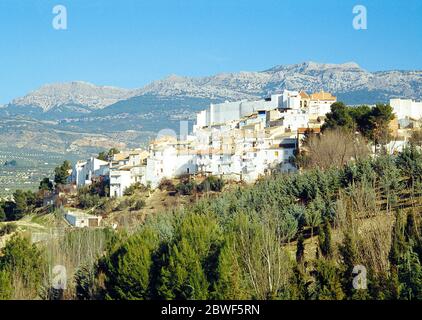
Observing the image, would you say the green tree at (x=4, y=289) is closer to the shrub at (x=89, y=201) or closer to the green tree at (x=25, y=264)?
the green tree at (x=25, y=264)

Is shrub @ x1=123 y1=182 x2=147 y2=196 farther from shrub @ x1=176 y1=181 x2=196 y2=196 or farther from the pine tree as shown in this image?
the pine tree

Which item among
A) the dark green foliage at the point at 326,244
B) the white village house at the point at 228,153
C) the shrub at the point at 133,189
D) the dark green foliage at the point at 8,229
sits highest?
the white village house at the point at 228,153

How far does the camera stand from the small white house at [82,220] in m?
40.3

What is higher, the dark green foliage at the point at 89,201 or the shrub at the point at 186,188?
the shrub at the point at 186,188

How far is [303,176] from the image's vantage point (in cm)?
2988

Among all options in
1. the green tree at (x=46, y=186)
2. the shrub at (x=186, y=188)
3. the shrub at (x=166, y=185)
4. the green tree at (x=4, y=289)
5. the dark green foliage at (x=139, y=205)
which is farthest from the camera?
the green tree at (x=46, y=186)

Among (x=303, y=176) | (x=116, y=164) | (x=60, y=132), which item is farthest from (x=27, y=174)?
(x=303, y=176)

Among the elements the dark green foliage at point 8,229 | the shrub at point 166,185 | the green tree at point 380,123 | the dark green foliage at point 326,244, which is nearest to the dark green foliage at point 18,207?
the dark green foliage at point 8,229

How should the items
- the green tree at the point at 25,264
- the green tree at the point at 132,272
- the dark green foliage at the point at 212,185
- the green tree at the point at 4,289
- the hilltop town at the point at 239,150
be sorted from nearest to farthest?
the green tree at the point at 4,289
the green tree at the point at 132,272
the green tree at the point at 25,264
the dark green foliage at the point at 212,185
the hilltop town at the point at 239,150

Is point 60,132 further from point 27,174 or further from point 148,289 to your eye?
point 148,289

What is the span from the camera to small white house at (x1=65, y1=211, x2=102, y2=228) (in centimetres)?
4030

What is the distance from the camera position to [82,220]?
4088 centimetres

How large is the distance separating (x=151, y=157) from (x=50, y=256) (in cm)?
2438

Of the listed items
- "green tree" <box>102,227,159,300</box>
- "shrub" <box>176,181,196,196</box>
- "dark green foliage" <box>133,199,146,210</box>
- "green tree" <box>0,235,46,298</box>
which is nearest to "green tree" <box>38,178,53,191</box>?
"dark green foliage" <box>133,199,146,210</box>
